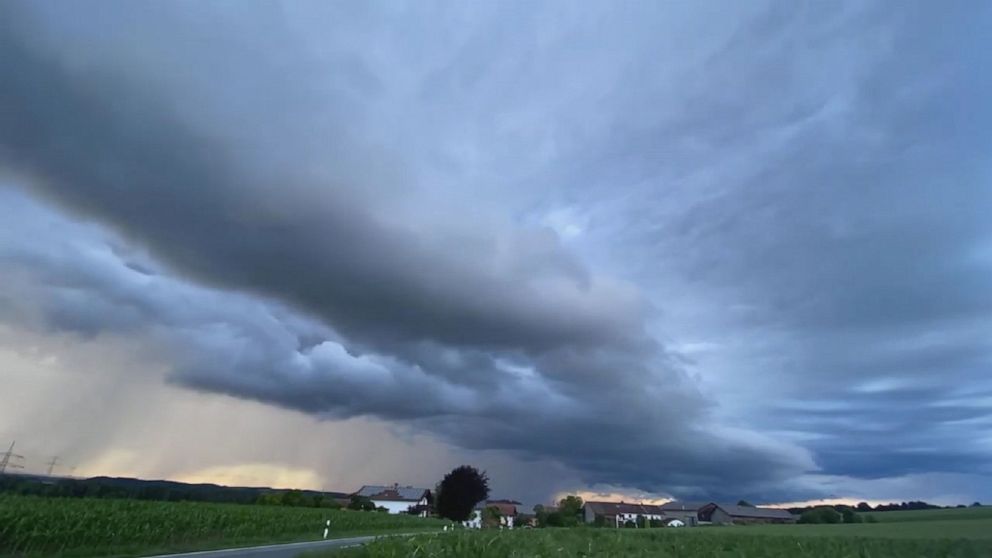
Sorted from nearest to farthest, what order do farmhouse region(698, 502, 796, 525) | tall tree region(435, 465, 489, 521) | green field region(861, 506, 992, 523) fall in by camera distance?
green field region(861, 506, 992, 523) → tall tree region(435, 465, 489, 521) → farmhouse region(698, 502, 796, 525)

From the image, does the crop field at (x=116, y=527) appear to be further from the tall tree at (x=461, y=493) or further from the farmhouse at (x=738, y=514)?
the farmhouse at (x=738, y=514)

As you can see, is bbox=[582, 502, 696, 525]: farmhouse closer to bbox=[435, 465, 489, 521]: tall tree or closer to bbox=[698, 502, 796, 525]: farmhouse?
bbox=[698, 502, 796, 525]: farmhouse

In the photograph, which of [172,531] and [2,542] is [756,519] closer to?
[172,531]

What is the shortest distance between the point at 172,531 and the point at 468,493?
66.0 meters

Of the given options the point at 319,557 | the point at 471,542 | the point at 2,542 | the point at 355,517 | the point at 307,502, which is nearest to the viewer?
the point at 471,542

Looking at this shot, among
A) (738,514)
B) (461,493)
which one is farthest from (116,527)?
(738,514)

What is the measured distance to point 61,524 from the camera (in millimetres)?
27562

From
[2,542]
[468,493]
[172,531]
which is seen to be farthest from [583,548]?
[468,493]

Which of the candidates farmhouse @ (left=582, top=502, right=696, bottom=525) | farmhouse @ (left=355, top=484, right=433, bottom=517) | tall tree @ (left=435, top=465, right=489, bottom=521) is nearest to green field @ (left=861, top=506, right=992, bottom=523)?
tall tree @ (left=435, top=465, right=489, bottom=521)

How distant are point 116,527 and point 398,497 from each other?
500 ft

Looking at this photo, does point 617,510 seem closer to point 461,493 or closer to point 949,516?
point 461,493

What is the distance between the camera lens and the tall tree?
319ft

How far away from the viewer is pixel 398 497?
175 m

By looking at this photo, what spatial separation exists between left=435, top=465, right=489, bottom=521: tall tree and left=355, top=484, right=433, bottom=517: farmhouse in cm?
5088
